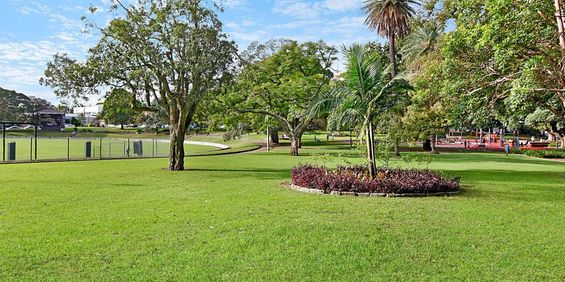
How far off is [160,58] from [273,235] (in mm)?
13380

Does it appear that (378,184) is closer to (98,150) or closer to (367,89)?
Answer: (367,89)

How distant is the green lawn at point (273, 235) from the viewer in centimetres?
546

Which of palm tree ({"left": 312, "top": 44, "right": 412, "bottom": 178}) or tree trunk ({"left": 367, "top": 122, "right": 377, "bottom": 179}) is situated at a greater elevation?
palm tree ({"left": 312, "top": 44, "right": 412, "bottom": 178})

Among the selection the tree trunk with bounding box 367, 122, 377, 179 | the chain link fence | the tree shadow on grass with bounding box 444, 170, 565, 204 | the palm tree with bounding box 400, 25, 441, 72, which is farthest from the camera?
the palm tree with bounding box 400, 25, 441, 72

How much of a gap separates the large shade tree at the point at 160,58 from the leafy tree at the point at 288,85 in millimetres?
7278

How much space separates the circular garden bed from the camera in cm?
1184

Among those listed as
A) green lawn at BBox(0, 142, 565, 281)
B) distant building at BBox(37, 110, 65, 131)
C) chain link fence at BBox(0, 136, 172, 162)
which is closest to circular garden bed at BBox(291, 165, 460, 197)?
green lawn at BBox(0, 142, 565, 281)

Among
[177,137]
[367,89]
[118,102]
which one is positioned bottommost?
[177,137]

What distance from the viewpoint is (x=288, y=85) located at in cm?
3112

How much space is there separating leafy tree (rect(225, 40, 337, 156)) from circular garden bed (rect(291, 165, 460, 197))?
46.9 feet

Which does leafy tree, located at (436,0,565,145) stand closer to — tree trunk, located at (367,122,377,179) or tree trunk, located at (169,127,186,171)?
tree trunk, located at (367,122,377,179)

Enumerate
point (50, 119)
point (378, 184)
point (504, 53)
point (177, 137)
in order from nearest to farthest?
point (504, 53)
point (378, 184)
point (177, 137)
point (50, 119)

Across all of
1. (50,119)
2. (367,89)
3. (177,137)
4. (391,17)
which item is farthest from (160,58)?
(50,119)

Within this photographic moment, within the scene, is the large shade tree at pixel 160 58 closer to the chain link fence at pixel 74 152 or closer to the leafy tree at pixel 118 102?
the leafy tree at pixel 118 102
